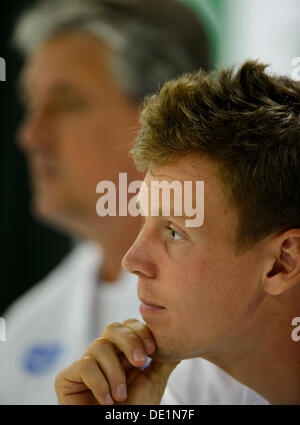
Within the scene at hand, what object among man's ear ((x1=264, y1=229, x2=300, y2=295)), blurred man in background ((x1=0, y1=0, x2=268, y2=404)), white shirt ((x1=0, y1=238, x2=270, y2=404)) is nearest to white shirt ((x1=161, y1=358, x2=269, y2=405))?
man's ear ((x1=264, y1=229, x2=300, y2=295))

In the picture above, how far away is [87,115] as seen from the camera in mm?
1195

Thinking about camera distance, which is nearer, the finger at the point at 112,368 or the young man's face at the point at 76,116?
the finger at the point at 112,368

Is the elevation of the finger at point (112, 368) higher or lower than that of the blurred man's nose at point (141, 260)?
lower

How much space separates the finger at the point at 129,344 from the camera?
0.56 m

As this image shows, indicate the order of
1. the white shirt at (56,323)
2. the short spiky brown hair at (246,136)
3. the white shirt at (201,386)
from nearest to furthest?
the short spiky brown hair at (246,136) → the white shirt at (201,386) → the white shirt at (56,323)

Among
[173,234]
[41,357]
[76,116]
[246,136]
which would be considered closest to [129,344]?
[173,234]

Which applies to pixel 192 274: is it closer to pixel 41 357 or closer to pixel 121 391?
pixel 121 391

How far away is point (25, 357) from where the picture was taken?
113 centimetres

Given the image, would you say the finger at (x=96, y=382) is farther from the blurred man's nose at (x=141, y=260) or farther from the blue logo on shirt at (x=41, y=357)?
the blue logo on shirt at (x=41, y=357)

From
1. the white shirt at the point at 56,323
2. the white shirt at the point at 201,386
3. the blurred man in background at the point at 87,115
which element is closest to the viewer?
the white shirt at the point at 201,386

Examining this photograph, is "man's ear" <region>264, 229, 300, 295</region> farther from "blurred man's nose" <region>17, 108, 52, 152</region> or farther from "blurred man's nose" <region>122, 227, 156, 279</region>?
"blurred man's nose" <region>17, 108, 52, 152</region>

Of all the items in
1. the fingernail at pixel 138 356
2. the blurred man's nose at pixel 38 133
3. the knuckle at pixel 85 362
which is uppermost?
the blurred man's nose at pixel 38 133

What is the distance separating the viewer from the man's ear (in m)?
0.54

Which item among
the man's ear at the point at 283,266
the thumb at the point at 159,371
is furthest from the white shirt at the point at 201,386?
the man's ear at the point at 283,266
